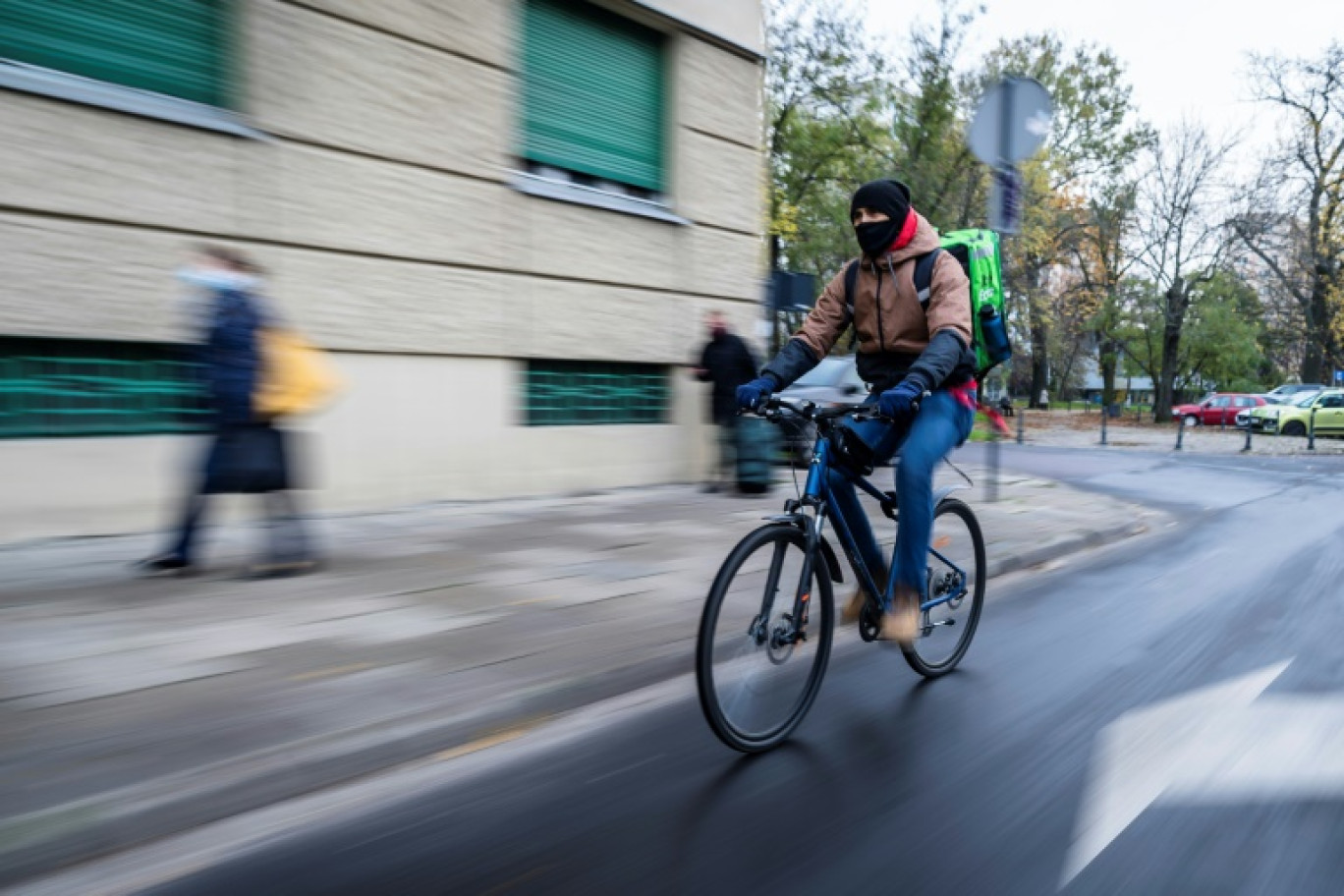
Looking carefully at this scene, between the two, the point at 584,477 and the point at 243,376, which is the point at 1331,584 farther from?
the point at 243,376

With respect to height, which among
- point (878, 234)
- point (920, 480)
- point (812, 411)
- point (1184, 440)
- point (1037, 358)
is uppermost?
point (1037, 358)

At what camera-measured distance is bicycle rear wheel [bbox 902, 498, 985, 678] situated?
13.5 ft

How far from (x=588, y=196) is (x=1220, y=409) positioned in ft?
111

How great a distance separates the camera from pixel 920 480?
146 inches

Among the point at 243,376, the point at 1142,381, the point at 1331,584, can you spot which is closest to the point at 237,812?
the point at 243,376

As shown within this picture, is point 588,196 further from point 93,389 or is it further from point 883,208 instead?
point 883,208

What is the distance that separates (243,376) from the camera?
Answer: 16.9 feet

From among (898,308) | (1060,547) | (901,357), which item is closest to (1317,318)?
(1060,547)

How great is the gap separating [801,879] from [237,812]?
1.64 m

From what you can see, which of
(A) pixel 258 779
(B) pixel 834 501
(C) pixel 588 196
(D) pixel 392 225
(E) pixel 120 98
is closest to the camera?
(A) pixel 258 779

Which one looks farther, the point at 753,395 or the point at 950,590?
the point at 950,590

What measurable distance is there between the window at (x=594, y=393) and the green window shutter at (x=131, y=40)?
11.5 ft

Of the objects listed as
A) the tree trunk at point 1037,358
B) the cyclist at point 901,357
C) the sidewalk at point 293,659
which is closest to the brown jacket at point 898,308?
the cyclist at point 901,357

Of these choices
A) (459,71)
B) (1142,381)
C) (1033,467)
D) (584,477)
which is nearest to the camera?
(459,71)
